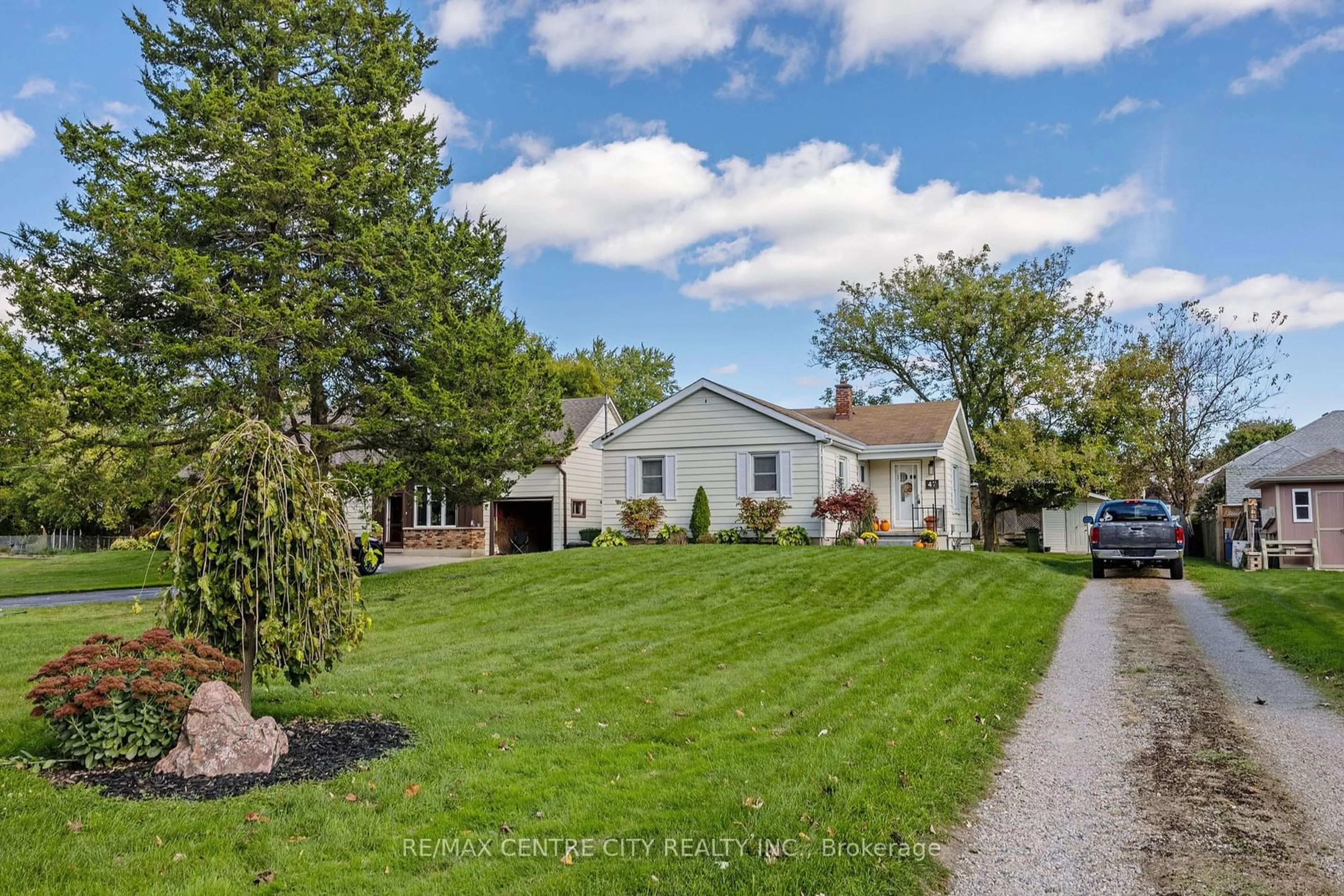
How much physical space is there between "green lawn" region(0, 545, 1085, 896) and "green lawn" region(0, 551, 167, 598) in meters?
7.34

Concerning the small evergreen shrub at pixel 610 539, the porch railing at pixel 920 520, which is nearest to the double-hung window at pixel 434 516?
the small evergreen shrub at pixel 610 539

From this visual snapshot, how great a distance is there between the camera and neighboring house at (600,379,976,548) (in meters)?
24.1

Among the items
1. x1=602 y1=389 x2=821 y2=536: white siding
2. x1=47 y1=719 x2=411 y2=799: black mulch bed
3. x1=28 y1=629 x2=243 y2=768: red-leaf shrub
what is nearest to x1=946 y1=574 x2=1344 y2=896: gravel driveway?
x1=47 y1=719 x2=411 y2=799: black mulch bed

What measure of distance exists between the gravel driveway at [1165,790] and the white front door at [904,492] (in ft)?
57.1

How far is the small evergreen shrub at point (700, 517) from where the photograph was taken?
2445cm

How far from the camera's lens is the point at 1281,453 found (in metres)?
31.7

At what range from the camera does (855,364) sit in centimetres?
4009

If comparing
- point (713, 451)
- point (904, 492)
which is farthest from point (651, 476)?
point (904, 492)

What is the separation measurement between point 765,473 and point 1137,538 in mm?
9406

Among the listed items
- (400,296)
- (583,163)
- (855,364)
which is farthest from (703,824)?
(855,364)

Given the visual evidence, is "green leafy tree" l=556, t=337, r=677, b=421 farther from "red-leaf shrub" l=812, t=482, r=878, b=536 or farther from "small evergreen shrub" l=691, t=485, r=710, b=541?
"red-leaf shrub" l=812, t=482, r=878, b=536

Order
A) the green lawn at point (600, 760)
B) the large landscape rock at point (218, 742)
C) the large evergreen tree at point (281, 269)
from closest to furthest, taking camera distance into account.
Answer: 1. the green lawn at point (600, 760)
2. the large landscape rock at point (218, 742)
3. the large evergreen tree at point (281, 269)

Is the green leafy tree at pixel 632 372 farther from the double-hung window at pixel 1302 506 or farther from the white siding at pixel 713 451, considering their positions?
the double-hung window at pixel 1302 506

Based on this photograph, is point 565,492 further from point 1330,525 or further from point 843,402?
point 1330,525
